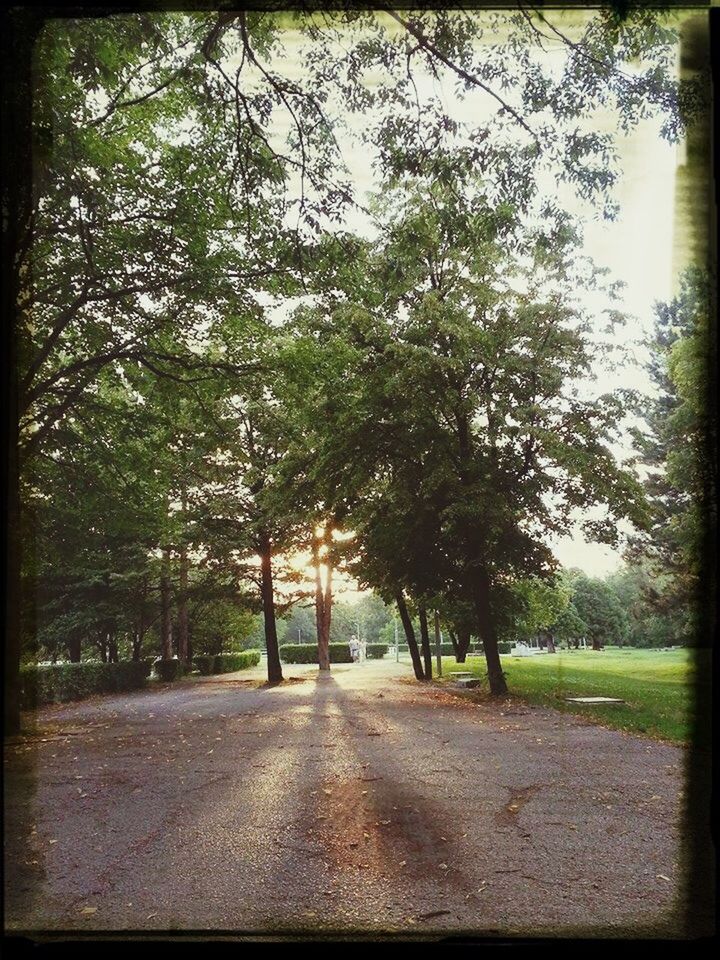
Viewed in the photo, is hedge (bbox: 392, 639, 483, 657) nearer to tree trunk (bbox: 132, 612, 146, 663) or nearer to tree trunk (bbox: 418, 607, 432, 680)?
tree trunk (bbox: 418, 607, 432, 680)

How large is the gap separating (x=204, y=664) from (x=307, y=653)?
0.31m

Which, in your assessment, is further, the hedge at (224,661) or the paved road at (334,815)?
the hedge at (224,661)

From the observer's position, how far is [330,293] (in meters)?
2.07

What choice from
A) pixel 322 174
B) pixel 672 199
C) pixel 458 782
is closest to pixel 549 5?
pixel 672 199

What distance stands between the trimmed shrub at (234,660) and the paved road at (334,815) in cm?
4

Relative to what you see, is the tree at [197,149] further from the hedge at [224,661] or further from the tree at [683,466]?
the tree at [683,466]

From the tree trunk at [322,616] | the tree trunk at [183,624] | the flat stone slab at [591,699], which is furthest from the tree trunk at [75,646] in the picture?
the flat stone slab at [591,699]

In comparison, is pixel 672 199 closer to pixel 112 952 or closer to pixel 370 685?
pixel 370 685

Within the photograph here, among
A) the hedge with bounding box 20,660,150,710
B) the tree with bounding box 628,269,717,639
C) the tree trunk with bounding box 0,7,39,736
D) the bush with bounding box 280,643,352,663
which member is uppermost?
the tree trunk with bounding box 0,7,39,736

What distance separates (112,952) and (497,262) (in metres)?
2.19

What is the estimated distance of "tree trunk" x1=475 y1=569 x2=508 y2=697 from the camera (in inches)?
74.9

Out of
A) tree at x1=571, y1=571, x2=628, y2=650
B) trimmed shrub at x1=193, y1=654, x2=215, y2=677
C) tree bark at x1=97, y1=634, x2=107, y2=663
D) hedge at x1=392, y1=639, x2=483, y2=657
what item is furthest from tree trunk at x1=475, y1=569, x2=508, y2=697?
tree bark at x1=97, y1=634, x2=107, y2=663

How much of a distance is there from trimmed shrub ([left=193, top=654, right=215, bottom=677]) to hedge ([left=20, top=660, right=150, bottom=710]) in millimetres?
145

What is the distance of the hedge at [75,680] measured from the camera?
6.10 ft
